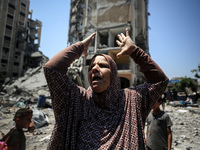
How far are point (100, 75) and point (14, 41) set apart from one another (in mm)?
38416

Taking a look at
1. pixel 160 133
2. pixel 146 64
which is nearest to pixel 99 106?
pixel 146 64

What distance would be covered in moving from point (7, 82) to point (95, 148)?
1199 inches

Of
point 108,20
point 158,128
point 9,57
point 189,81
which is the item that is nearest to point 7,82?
point 9,57

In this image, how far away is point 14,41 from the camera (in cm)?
3198

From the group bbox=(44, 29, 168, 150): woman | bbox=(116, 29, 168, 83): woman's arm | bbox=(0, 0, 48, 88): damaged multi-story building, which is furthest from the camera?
bbox=(0, 0, 48, 88): damaged multi-story building

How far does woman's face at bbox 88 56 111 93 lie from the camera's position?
126cm

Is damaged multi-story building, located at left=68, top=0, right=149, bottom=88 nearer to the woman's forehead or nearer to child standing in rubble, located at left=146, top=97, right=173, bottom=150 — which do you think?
child standing in rubble, located at left=146, top=97, right=173, bottom=150

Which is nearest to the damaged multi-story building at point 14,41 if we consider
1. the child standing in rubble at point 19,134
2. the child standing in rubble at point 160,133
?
the child standing in rubble at point 19,134

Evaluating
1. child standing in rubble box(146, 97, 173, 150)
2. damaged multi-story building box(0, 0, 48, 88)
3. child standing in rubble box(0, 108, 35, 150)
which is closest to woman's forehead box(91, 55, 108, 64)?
child standing in rubble box(0, 108, 35, 150)

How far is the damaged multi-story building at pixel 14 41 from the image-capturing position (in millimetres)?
29969

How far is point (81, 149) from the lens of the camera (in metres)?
1.08

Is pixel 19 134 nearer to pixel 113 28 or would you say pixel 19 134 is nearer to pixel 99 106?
pixel 99 106

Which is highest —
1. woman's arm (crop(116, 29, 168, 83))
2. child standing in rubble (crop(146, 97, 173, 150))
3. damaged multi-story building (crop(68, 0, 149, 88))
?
damaged multi-story building (crop(68, 0, 149, 88))

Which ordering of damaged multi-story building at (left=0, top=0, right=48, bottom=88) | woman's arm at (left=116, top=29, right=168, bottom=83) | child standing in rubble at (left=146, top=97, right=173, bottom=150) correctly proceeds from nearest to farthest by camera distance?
woman's arm at (left=116, top=29, right=168, bottom=83) < child standing in rubble at (left=146, top=97, right=173, bottom=150) < damaged multi-story building at (left=0, top=0, right=48, bottom=88)
